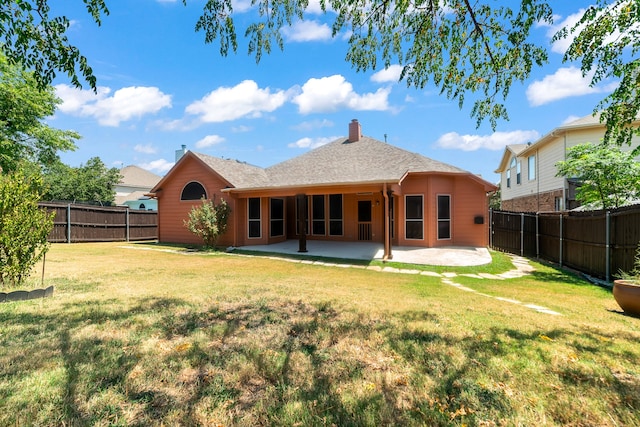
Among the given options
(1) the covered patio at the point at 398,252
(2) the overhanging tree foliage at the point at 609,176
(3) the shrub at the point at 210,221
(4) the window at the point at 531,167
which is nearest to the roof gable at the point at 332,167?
(3) the shrub at the point at 210,221

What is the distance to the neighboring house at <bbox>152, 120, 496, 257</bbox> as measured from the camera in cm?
1290

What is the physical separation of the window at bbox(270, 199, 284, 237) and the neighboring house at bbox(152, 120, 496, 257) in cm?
5

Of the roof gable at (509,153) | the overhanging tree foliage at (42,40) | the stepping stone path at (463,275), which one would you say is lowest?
the stepping stone path at (463,275)

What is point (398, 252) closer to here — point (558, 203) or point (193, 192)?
point (193, 192)

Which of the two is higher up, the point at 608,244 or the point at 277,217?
the point at 277,217

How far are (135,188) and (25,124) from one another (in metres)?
24.2

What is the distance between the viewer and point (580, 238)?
8875 millimetres

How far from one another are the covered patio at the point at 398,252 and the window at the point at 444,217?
2.87 feet

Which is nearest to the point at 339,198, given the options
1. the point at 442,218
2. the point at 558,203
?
the point at 442,218

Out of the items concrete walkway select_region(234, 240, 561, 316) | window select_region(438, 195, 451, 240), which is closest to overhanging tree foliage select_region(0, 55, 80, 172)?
concrete walkway select_region(234, 240, 561, 316)

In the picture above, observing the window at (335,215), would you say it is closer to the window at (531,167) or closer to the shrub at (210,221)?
the shrub at (210,221)

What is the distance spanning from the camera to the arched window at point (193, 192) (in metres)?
14.6

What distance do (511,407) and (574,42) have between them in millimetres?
6414

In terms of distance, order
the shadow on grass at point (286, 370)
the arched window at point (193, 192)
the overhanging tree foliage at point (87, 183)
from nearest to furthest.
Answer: the shadow on grass at point (286, 370), the arched window at point (193, 192), the overhanging tree foliage at point (87, 183)
